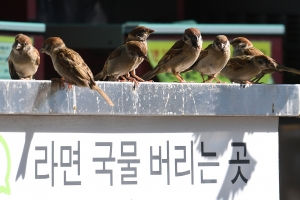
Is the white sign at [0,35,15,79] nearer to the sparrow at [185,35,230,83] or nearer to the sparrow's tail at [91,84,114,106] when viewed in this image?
the sparrow at [185,35,230,83]

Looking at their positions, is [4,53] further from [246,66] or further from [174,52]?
[246,66]

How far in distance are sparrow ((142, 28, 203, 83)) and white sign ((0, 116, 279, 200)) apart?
192 cm

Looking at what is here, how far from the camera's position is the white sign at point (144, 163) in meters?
3.99

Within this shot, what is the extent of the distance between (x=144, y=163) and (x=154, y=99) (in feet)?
1.09

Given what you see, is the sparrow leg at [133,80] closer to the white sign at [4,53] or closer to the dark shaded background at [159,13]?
the white sign at [4,53]

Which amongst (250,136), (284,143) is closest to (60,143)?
(250,136)

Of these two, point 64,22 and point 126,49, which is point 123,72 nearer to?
point 126,49

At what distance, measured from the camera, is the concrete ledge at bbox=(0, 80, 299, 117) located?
3.96 meters

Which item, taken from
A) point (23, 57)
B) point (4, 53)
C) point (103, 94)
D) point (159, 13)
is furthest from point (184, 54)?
point (159, 13)

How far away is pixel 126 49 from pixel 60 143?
Answer: 7.32 feet

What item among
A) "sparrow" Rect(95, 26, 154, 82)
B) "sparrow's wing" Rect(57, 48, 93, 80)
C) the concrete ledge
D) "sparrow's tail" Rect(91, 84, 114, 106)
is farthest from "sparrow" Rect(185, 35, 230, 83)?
"sparrow's tail" Rect(91, 84, 114, 106)

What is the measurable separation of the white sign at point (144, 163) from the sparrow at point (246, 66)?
1906 millimetres

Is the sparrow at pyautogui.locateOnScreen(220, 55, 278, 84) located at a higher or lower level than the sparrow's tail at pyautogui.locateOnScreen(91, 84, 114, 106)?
higher

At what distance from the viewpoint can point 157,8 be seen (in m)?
11.8
